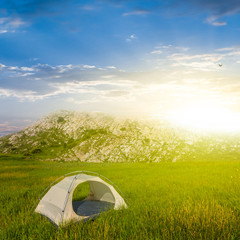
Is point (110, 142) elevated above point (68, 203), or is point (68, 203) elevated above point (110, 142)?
point (68, 203)

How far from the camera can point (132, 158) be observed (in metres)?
61.8

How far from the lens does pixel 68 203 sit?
32.5ft

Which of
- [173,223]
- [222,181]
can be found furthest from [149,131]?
[173,223]

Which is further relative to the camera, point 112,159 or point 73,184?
point 112,159

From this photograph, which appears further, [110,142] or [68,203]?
[110,142]

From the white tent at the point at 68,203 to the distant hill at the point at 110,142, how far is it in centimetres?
4482

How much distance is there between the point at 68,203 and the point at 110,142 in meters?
60.6

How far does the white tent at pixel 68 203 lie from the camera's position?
9731 millimetres

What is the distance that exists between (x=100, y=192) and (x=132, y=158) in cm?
4869

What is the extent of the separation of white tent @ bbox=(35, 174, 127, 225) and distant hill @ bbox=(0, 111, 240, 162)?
1765 inches

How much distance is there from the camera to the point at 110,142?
70375 mm

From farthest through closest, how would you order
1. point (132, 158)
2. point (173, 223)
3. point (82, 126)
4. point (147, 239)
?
1. point (82, 126)
2. point (132, 158)
3. point (173, 223)
4. point (147, 239)

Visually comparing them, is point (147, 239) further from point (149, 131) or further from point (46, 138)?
point (46, 138)

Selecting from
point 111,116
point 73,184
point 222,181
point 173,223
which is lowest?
point 222,181
